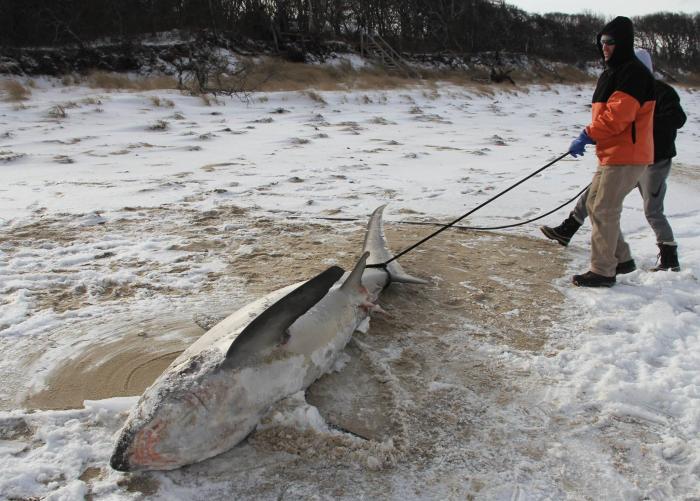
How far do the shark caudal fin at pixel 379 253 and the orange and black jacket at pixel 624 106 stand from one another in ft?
5.04

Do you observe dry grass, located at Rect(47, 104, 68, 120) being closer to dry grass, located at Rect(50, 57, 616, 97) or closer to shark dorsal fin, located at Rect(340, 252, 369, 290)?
dry grass, located at Rect(50, 57, 616, 97)

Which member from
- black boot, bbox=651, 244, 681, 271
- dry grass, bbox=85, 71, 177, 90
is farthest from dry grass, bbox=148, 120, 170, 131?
black boot, bbox=651, 244, 681, 271

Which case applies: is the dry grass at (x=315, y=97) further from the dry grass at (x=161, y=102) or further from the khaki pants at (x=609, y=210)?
the khaki pants at (x=609, y=210)

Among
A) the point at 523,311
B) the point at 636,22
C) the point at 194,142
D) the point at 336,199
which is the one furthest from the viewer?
the point at 636,22

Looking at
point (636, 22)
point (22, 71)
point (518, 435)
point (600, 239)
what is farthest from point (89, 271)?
point (636, 22)

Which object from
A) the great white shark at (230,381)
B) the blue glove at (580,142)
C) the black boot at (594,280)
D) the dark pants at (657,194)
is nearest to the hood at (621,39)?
the blue glove at (580,142)

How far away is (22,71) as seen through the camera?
51.1 feet

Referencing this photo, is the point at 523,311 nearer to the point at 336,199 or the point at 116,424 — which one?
the point at 116,424

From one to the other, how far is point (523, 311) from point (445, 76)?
2212 centimetres

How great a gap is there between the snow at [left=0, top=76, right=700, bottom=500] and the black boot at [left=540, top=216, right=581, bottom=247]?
0.11 metres

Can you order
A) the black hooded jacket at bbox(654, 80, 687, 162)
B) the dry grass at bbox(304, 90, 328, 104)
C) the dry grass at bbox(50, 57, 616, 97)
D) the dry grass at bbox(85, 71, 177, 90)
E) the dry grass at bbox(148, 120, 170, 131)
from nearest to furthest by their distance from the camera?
the black hooded jacket at bbox(654, 80, 687, 162)
the dry grass at bbox(148, 120, 170, 131)
the dry grass at bbox(304, 90, 328, 104)
the dry grass at bbox(85, 71, 177, 90)
the dry grass at bbox(50, 57, 616, 97)

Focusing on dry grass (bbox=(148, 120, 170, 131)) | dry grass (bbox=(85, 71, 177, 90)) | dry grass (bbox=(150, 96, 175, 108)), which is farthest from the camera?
dry grass (bbox=(85, 71, 177, 90))

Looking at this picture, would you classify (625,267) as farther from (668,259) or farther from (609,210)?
(609,210)

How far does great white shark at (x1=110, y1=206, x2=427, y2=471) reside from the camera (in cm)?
227
